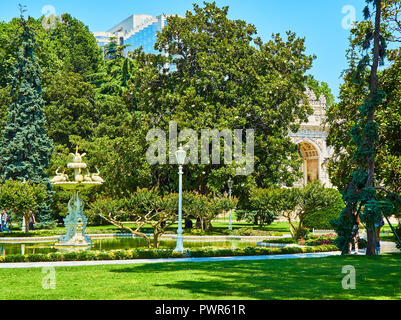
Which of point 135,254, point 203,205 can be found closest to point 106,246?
point 203,205

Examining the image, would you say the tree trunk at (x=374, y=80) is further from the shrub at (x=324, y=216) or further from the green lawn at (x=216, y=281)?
the shrub at (x=324, y=216)

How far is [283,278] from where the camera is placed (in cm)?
1237

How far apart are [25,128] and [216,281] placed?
103ft

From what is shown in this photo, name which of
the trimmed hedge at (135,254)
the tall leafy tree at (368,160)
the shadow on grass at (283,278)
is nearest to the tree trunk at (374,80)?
the tall leafy tree at (368,160)

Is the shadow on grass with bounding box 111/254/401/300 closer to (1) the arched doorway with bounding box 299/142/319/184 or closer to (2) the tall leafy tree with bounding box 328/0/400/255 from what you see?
(2) the tall leafy tree with bounding box 328/0/400/255

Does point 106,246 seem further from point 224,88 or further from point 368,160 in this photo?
point 224,88

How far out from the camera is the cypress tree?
3912 centimetres

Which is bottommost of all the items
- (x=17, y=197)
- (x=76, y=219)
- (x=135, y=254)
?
(x=135, y=254)

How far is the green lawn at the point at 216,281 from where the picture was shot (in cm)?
1009

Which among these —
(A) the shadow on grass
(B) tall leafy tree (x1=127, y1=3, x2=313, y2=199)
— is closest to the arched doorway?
(B) tall leafy tree (x1=127, y1=3, x2=313, y2=199)

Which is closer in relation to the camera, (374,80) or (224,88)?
(374,80)

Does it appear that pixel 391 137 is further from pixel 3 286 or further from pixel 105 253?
pixel 3 286

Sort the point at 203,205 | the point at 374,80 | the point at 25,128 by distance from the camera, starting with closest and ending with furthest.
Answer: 1. the point at 374,80
2. the point at 203,205
3. the point at 25,128

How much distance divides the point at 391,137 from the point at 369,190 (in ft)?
15.9
